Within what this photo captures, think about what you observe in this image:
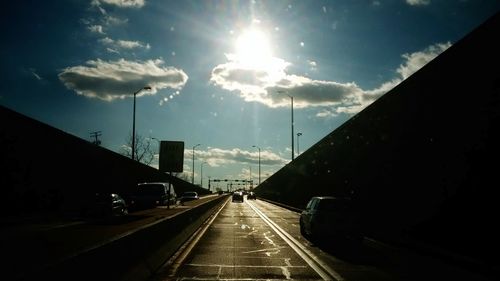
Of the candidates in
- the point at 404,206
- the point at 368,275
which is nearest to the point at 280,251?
the point at 368,275

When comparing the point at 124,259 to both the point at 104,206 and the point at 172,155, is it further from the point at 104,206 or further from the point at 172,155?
the point at 172,155

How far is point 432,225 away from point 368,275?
889cm

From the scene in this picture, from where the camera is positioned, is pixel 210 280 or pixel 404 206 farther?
pixel 404 206

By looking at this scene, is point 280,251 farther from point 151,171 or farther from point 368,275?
point 151,171

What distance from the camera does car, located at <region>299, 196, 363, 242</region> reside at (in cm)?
1767

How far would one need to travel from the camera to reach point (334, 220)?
714 inches

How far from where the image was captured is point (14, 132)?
3064 centimetres

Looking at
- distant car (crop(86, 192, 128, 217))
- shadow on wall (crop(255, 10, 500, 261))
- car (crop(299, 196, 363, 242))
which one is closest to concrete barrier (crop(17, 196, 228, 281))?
car (crop(299, 196, 363, 242))

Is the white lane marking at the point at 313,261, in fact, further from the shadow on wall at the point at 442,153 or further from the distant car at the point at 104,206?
the distant car at the point at 104,206

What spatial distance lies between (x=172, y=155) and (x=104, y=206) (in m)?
5.17

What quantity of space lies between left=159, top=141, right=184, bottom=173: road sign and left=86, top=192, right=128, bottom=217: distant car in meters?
3.57

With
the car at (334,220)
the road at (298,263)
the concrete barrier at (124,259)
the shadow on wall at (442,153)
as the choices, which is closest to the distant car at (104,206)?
the road at (298,263)

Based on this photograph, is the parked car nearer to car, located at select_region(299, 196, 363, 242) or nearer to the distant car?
the distant car

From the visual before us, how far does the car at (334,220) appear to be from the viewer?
58.0 feet
